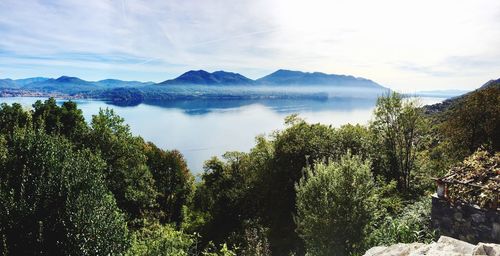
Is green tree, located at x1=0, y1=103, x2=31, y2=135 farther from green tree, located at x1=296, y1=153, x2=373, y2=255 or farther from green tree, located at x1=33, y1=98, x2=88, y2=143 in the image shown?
green tree, located at x1=296, y1=153, x2=373, y2=255

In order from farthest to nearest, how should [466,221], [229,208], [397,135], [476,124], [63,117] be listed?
[63,117] → [229,208] → [397,135] → [476,124] → [466,221]

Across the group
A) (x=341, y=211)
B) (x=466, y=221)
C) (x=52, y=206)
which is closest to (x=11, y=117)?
(x=52, y=206)

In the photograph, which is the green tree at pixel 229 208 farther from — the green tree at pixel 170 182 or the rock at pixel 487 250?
the rock at pixel 487 250

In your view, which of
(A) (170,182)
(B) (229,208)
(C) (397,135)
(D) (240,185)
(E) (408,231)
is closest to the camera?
(E) (408,231)

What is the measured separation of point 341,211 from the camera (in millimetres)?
10641

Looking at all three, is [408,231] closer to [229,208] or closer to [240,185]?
[229,208]

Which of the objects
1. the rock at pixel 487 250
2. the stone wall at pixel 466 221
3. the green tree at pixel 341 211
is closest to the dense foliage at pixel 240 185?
the green tree at pixel 341 211

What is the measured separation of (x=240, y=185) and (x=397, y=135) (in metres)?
11.7

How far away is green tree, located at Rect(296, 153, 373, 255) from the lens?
34.7ft

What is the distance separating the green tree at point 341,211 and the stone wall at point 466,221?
6.65 ft

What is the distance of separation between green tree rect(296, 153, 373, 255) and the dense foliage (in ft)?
0.10

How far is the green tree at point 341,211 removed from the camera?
34.7 ft

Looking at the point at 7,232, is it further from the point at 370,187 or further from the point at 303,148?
the point at 303,148

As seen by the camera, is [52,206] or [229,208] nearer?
[52,206]
